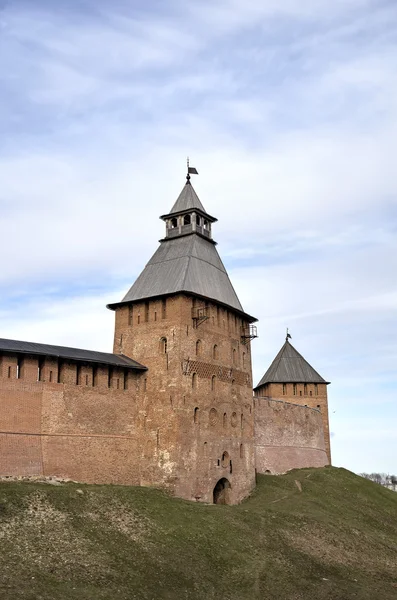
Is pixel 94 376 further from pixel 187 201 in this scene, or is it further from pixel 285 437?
pixel 285 437

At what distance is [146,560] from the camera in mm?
23141

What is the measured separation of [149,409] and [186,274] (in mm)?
8508

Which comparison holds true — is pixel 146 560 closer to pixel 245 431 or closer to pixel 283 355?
pixel 245 431

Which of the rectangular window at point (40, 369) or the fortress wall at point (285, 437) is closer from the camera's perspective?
the rectangular window at point (40, 369)

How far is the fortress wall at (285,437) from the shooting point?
1806 inches

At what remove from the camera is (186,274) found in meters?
37.8

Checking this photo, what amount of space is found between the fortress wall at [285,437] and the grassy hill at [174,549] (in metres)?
10.2

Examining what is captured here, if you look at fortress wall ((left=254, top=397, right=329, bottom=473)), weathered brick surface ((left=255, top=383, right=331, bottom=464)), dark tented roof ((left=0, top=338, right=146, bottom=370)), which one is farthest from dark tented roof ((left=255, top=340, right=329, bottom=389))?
dark tented roof ((left=0, top=338, right=146, bottom=370))

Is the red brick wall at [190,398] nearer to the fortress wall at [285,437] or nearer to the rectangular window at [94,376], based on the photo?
the rectangular window at [94,376]

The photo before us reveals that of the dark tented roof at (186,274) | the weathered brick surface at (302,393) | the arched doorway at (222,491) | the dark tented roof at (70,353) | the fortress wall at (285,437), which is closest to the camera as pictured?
the dark tented roof at (70,353)

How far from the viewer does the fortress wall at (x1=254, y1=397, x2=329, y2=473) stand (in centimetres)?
4588

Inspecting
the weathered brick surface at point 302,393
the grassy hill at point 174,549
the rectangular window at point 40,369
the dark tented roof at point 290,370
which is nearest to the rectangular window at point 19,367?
the rectangular window at point 40,369

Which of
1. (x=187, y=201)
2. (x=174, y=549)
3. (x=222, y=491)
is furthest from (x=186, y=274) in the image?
(x=174, y=549)

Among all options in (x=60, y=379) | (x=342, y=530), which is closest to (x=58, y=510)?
(x=60, y=379)
